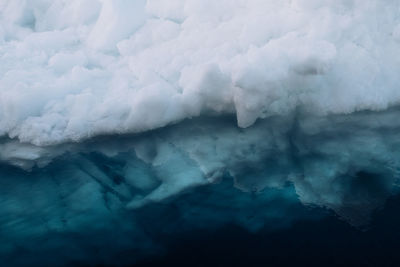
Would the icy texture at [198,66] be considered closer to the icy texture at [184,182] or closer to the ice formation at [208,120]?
the ice formation at [208,120]

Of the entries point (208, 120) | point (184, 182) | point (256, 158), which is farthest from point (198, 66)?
point (184, 182)

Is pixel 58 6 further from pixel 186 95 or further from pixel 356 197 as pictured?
pixel 356 197

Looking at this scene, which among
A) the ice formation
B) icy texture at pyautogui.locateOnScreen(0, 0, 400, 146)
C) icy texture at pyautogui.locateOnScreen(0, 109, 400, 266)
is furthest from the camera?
icy texture at pyautogui.locateOnScreen(0, 0, 400, 146)

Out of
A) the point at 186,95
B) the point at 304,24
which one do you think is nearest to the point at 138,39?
the point at 186,95

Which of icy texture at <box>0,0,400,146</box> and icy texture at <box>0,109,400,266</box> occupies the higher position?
icy texture at <box>0,0,400,146</box>

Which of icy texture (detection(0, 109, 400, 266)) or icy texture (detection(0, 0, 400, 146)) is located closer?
icy texture (detection(0, 109, 400, 266))

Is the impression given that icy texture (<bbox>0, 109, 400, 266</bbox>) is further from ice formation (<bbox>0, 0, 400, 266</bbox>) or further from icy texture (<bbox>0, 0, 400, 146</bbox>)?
icy texture (<bbox>0, 0, 400, 146</bbox>)

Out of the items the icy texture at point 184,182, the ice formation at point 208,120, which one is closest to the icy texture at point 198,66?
the ice formation at point 208,120

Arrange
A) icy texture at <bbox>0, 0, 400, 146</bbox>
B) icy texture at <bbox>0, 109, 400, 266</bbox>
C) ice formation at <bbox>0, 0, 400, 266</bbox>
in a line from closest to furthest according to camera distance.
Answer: icy texture at <bbox>0, 109, 400, 266</bbox> < ice formation at <bbox>0, 0, 400, 266</bbox> < icy texture at <bbox>0, 0, 400, 146</bbox>

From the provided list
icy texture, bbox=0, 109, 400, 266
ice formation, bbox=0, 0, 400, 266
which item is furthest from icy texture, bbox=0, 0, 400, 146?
icy texture, bbox=0, 109, 400, 266
